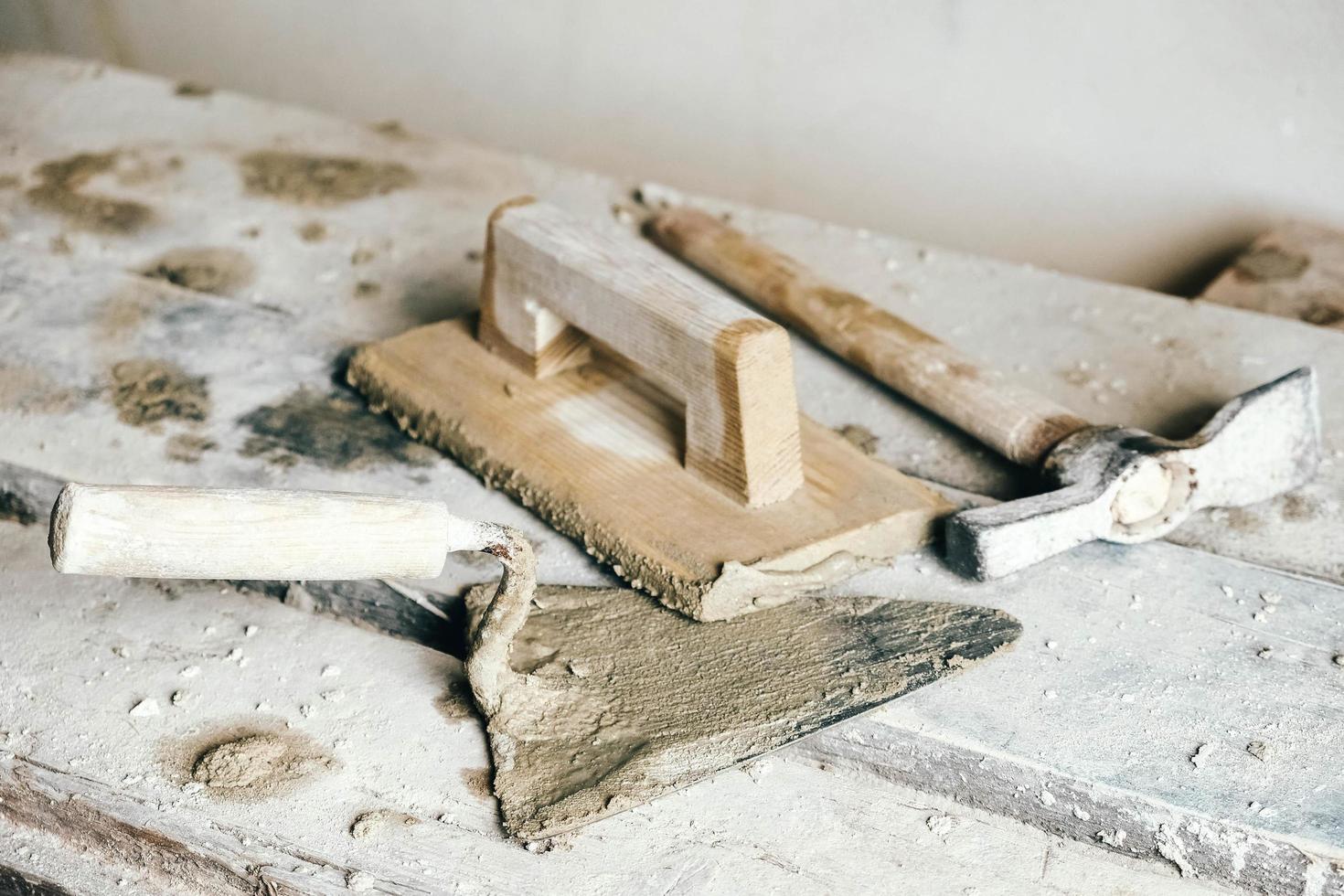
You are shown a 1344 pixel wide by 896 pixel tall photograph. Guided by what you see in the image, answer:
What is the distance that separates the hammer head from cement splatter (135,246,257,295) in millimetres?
1370

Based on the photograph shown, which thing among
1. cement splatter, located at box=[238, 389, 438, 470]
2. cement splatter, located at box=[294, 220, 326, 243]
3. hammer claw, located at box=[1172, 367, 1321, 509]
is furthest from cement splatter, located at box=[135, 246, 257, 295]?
hammer claw, located at box=[1172, 367, 1321, 509]

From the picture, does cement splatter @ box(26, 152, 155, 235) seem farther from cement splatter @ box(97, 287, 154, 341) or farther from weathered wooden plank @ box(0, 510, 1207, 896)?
weathered wooden plank @ box(0, 510, 1207, 896)

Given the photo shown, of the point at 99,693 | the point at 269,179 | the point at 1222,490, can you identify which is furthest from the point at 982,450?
the point at 269,179

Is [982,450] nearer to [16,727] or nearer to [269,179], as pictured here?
[16,727]

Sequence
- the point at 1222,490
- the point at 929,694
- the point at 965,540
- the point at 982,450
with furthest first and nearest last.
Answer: the point at 982,450
the point at 1222,490
the point at 965,540
the point at 929,694

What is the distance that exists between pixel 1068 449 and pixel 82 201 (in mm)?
1880

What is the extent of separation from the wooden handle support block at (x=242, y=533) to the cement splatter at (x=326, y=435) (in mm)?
549

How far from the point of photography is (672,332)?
168 centimetres

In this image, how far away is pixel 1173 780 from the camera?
55.2 inches

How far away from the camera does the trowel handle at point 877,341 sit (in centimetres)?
185

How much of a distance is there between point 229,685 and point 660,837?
554 mm

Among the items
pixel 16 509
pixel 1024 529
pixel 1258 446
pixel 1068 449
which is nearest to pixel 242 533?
pixel 16 509

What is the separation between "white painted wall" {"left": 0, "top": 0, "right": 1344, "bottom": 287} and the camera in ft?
8.48

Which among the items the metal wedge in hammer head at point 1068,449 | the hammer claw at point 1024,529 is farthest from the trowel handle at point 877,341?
the hammer claw at point 1024,529
